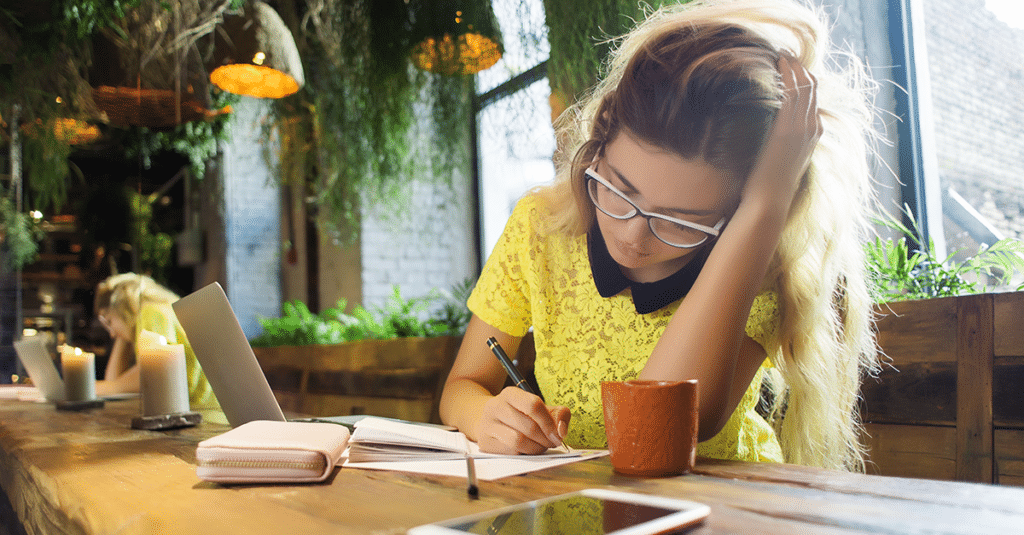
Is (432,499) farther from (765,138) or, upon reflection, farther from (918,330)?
(918,330)

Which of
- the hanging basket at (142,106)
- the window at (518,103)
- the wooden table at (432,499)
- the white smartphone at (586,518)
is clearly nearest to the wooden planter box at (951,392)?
the wooden table at (432,499)

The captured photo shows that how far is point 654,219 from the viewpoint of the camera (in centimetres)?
111

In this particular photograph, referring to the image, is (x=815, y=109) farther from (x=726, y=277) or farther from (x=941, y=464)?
(x=941, y=464)

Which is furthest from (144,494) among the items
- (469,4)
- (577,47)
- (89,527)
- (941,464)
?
(469,4)

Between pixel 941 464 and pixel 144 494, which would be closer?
pixel 144 494

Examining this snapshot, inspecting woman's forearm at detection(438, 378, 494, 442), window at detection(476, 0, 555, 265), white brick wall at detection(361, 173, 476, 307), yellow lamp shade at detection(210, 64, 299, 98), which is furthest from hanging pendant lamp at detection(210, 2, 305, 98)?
woman's forearm at detection(438, 378, 494, 442)

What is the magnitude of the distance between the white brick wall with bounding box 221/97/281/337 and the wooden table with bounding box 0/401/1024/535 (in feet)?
10.8

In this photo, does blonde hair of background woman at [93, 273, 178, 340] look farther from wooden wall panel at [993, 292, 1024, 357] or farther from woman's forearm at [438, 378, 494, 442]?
wooden wall panel at [993, 292, 1024, 357]

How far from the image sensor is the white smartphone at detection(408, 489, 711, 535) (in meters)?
0.46

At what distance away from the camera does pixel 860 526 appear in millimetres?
473

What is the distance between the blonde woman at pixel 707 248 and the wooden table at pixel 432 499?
0.34 m

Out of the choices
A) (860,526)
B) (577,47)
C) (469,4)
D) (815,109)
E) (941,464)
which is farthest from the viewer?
(469,4)

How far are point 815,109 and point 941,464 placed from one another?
720mm

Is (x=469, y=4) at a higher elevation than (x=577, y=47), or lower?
higher
